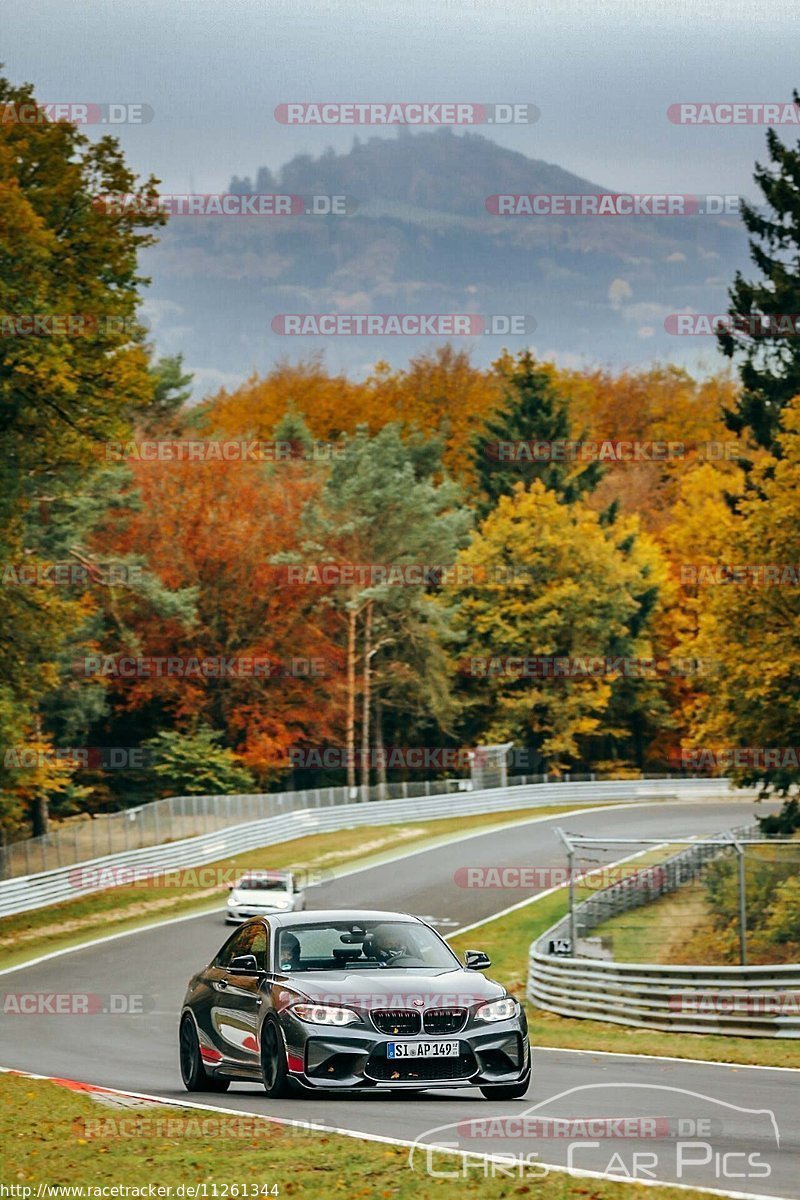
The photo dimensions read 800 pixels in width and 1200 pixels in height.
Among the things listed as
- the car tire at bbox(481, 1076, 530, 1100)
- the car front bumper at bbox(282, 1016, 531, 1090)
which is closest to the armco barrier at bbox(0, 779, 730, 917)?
the car tire at bbox(481, 1076, 530, 1100)

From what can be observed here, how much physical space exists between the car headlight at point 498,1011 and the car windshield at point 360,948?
711mm

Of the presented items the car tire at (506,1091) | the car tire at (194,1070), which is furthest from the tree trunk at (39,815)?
the car tire at (506,1091)

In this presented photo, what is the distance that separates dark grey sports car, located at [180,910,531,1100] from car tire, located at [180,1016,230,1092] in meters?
0.16

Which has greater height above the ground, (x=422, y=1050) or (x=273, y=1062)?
(x=422, y=1050)

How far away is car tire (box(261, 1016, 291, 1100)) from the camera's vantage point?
12555 mm

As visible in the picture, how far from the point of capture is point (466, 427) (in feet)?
346

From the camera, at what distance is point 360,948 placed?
13383mm

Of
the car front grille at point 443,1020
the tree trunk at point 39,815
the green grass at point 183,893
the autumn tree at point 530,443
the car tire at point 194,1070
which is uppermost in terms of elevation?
the autumn tree at point 530,443

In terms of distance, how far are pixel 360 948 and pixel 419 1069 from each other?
1.33m

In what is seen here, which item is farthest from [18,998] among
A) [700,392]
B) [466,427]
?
[700,392]

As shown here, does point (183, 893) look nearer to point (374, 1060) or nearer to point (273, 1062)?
point (273, 1062)

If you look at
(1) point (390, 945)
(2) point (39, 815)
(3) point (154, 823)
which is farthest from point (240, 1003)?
(2) point (39, 815)

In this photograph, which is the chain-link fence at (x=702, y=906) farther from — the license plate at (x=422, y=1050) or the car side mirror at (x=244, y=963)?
the license plate at (x=422, y=1050)

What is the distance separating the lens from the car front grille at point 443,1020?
12352mm
